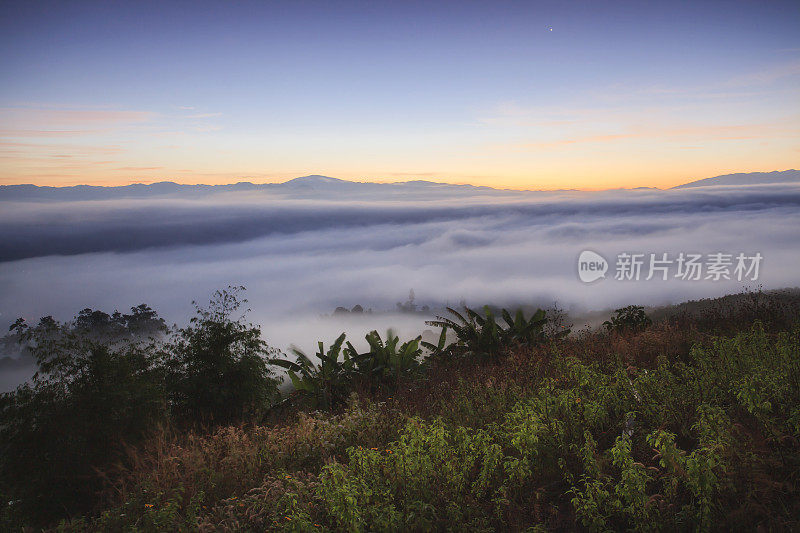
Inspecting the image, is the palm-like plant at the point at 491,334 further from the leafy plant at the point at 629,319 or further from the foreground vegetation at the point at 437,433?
the leafy plant at the point at 629,319

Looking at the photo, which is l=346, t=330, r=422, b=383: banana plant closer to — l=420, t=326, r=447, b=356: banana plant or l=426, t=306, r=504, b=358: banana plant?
l=420, t=326, r=447, b=356: banana plant

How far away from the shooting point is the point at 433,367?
408 inches

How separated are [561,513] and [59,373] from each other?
33.8 ft

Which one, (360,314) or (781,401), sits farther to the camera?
(360,314)

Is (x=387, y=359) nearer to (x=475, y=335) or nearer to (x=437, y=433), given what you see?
(x=475, y=335)

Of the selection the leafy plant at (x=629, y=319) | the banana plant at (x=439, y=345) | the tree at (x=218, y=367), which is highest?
the leafy plant at (x=629, y=319)

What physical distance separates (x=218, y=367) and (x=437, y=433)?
9694 millimetres

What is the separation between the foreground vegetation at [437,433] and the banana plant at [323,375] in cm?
4

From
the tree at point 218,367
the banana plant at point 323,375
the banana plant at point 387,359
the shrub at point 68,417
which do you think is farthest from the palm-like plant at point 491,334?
the shrub at point 68,417

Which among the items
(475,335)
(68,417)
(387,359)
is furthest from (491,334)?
(68,417)

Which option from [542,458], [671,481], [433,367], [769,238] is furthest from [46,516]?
[769,238]

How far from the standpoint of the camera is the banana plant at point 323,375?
10.0 meters

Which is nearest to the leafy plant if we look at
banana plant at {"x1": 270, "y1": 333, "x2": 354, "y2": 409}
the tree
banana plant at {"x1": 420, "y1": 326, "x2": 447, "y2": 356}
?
banana plant at {"x1": 420, "y1": 326, "x2": 447, "y2": 356}

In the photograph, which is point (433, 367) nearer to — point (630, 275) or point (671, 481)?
point (671, 481)
